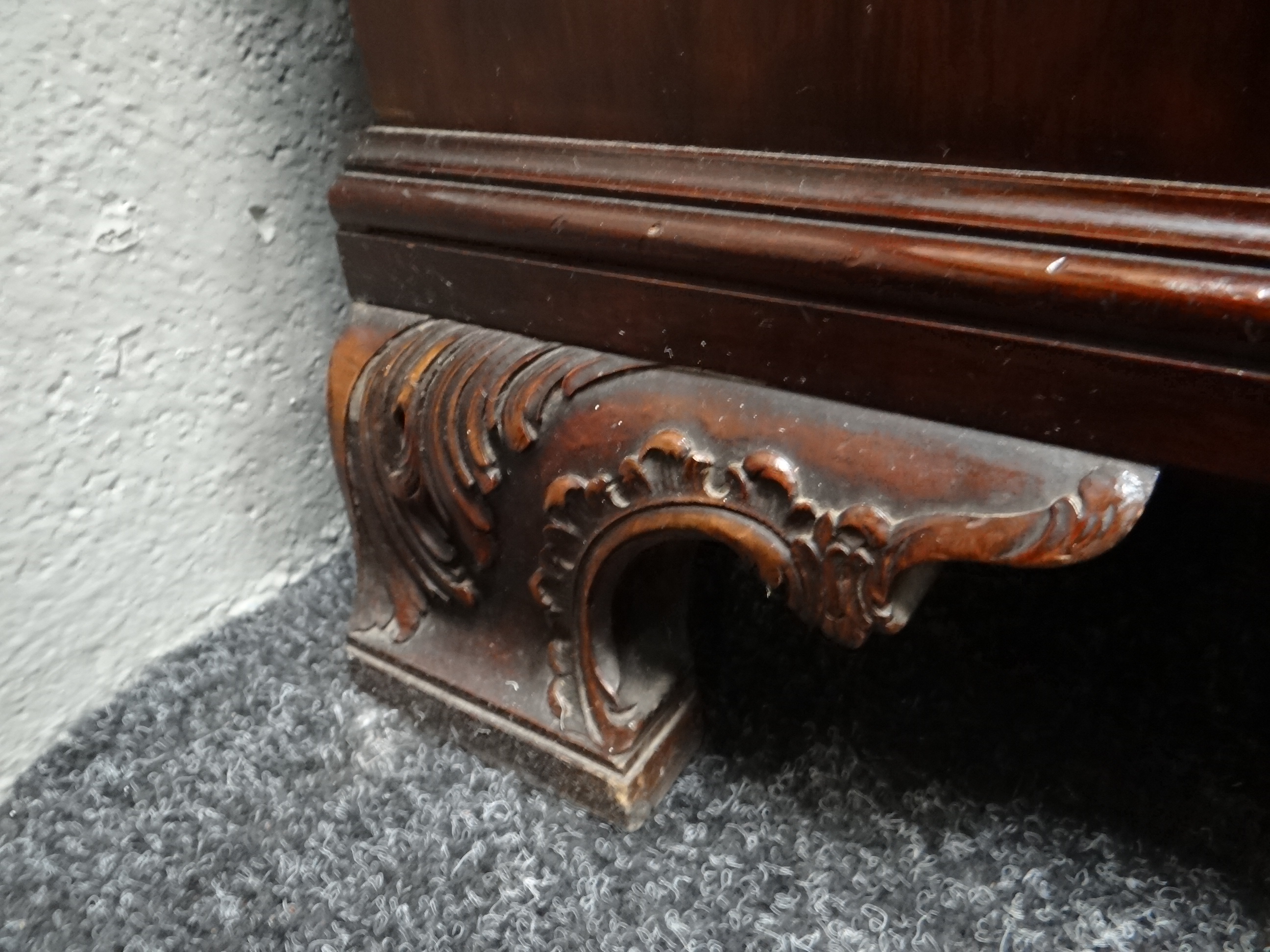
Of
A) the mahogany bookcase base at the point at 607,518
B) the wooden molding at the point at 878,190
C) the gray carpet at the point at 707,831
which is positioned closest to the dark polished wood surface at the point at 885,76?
the wooden molding at the point at 878,190

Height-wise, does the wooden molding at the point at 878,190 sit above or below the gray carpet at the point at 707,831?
above

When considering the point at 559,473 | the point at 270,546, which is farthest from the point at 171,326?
the point at 559,473

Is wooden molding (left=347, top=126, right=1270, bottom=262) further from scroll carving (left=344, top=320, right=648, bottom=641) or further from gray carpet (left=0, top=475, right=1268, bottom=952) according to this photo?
gray carpet (left=0, top=475, right=1268, bottom=952)

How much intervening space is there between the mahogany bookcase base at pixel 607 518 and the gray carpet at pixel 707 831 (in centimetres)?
4

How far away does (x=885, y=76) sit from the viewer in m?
0.37

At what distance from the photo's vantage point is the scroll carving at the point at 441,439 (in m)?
0.50

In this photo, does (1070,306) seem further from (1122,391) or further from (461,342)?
(461,342)

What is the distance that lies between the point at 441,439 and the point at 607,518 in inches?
4.2

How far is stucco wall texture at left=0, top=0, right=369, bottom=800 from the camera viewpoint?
0.54 metres

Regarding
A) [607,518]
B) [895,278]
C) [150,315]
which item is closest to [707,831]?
Answer: [607,518]

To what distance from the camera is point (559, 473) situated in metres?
0.49

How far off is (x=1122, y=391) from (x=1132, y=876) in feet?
0.98

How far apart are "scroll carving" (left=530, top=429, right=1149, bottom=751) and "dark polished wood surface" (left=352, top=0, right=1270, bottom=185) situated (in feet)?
0.42

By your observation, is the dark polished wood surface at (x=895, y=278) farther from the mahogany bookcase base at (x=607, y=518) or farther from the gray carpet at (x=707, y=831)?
the gray carpet at (x=707, y=831)
